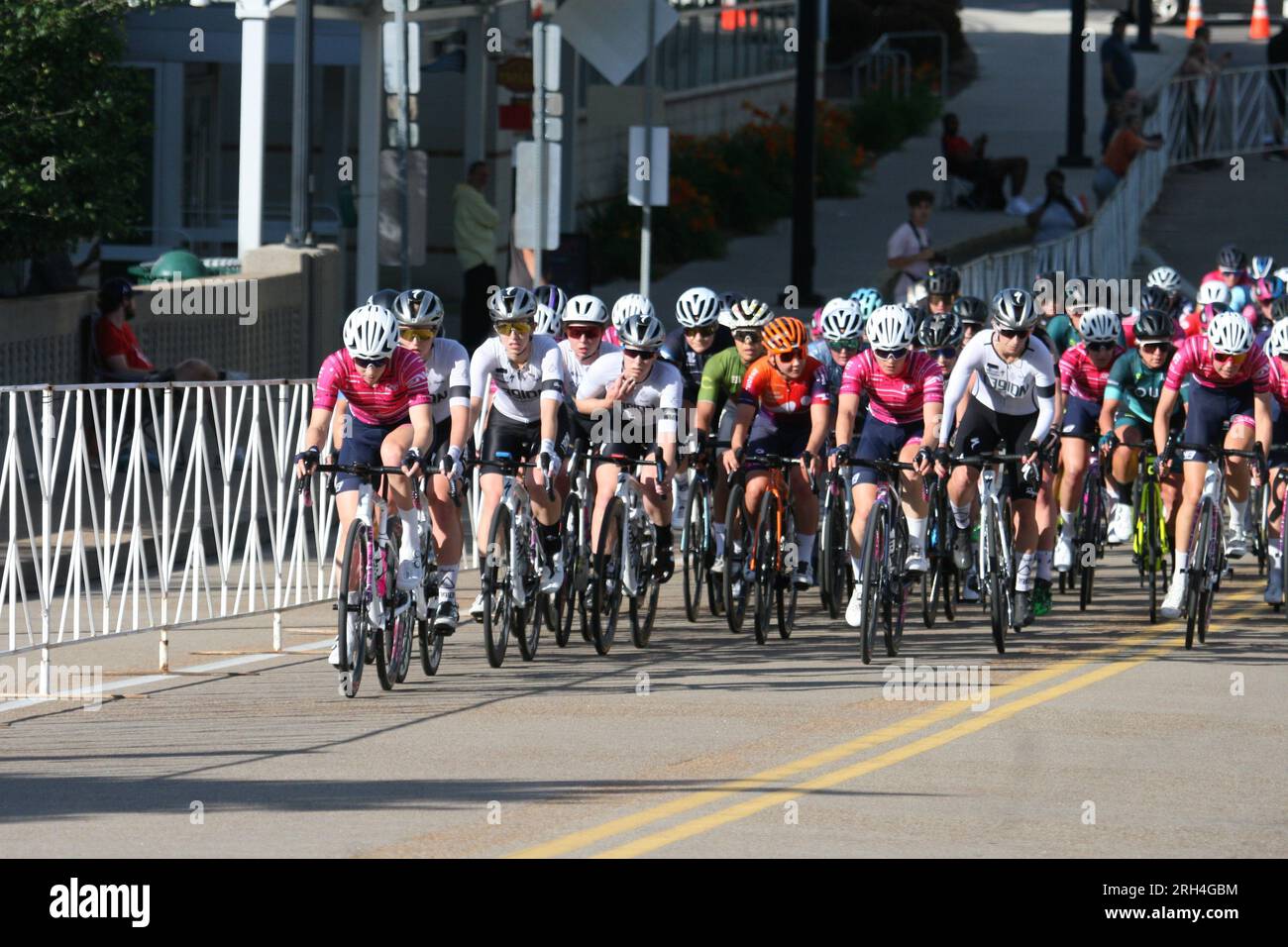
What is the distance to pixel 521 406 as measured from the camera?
1366 centimetres

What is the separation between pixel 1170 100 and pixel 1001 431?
2619 centimetres

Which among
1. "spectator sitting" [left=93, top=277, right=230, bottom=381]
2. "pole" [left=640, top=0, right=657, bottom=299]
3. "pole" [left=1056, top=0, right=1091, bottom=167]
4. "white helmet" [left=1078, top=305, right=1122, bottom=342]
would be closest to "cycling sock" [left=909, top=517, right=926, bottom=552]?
"white helmet" [left=1078, top=305, right=1122, bottom=342]

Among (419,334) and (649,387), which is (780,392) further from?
(419,334)

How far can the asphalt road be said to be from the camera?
909 centimetres

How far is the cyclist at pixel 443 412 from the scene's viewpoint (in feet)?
41.8

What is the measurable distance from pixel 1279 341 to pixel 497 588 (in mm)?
5399

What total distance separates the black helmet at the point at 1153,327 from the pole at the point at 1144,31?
1500 inches

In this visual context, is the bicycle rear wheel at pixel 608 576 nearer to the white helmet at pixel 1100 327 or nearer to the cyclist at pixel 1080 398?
the cyclist at pixel 1080 398

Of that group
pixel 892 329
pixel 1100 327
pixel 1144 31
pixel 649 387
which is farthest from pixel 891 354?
pixel 1144 31

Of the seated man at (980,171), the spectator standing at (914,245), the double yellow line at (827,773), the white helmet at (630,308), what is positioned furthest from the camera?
the seated man at (980,171)

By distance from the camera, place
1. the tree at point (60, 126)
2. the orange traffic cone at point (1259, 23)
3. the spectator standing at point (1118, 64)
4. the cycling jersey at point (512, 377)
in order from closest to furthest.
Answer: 1. the cycling jersey at point (512, 377)
2. the tree at point (60, 126)
3. the spectator standing at point (1118, 64)
4. the orange traffic cone at point (1259, 23)

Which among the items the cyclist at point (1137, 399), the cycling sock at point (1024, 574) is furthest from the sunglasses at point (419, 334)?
the cyclist at point (1137, 399)

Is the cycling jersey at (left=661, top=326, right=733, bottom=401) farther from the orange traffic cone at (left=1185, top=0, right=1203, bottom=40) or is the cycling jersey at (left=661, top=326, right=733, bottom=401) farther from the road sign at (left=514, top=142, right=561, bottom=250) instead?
the orange traffic cone at (left=1185, top=0, right=1203, bottom=40)

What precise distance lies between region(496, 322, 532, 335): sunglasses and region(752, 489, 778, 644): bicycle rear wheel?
174cm
